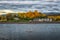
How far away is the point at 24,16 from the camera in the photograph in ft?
6.29

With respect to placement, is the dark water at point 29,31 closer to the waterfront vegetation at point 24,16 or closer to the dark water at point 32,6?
the waterfront vegetation at point 24,16

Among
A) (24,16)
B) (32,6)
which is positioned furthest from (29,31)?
(32,6)

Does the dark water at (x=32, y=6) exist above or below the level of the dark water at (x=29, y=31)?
above

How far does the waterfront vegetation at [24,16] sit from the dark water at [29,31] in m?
0.07

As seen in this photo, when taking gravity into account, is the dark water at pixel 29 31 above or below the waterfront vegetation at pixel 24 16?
below

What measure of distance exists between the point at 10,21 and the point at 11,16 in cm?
6

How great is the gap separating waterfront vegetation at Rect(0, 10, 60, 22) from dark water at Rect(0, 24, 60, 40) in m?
0.07

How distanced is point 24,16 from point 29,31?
0.18 meters

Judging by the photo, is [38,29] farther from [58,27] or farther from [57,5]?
[57,5]

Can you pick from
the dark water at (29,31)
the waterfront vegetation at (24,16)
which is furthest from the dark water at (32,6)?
the dark water at (29,31)

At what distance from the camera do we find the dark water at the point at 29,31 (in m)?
1.88

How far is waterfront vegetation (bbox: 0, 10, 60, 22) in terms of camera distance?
191 centimetres

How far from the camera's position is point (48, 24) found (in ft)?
6.28

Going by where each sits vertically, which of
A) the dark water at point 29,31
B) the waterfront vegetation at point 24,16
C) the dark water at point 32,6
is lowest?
the dark water at point 29,31
